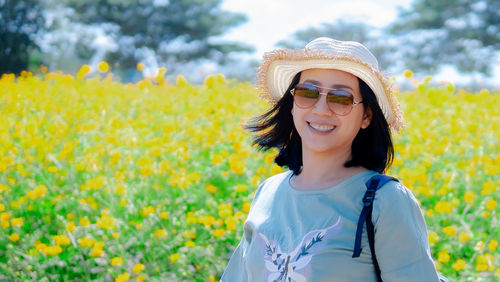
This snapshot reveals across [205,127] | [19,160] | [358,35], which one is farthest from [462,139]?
[358,35]

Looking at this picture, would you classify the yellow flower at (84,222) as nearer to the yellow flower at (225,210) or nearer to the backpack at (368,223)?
the yellow flower at (225,210)

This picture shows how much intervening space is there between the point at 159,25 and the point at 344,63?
1024 inches

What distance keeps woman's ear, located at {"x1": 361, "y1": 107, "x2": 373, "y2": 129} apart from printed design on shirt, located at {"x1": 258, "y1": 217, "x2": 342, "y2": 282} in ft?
1.11

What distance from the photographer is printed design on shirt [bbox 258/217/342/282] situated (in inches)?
58.4

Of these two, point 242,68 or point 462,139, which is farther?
point 242,68

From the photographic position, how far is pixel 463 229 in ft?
10.6

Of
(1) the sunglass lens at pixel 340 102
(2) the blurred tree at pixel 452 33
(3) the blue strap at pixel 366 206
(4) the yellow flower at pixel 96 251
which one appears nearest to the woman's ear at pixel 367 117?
(1) the sunglass lens at pixel 340 102

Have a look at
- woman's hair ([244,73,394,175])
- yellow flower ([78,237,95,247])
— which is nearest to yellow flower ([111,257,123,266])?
yellow flower ([78,237,95,247])

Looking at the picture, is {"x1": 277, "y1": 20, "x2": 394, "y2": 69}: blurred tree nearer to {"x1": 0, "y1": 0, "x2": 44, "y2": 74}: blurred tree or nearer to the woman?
{"x1": 0, "y1": 0, "x2": 44, "y2": 74}: blurred tree

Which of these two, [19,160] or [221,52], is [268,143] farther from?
[221,52]

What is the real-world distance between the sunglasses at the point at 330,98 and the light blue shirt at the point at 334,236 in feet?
0.60

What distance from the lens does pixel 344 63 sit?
1.58 meters

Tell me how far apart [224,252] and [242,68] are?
25.6 m

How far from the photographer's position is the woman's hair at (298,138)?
166cm
